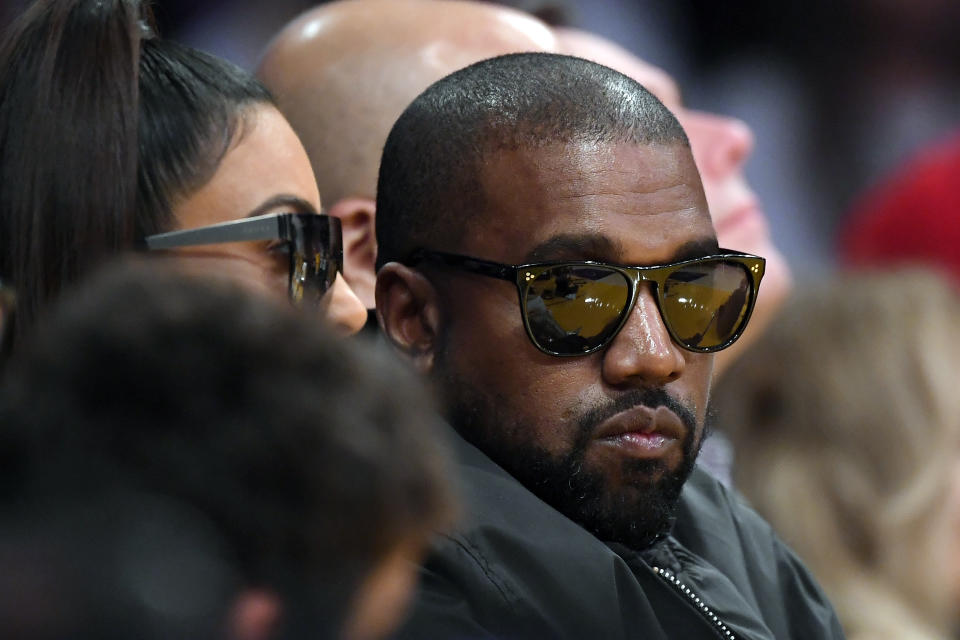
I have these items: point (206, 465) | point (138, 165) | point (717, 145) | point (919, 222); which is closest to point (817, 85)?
point (919, 222)

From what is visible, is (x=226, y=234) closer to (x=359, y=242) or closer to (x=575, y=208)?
(x=575, y=208)

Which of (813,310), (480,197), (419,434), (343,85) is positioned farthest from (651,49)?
(419,434)

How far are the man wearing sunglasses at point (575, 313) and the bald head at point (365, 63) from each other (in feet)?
2.18

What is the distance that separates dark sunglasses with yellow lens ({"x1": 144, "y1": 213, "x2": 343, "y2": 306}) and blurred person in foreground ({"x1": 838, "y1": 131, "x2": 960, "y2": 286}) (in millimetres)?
2862

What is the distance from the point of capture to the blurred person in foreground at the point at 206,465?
0.85m

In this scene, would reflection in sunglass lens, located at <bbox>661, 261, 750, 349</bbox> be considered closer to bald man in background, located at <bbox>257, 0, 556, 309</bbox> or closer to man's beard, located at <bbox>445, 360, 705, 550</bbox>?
man's beard, located at <bbox>445, 360, 705, 550</bbox>

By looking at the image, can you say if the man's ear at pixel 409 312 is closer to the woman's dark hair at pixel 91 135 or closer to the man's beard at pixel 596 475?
the man's beard at pixel 596 475

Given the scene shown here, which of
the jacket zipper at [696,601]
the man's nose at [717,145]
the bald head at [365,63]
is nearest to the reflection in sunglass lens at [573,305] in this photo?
the jacket zipper at [696,601]

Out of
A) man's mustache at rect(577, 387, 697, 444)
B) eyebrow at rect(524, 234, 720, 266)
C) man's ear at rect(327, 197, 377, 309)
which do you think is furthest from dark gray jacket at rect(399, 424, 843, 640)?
man's ear at rect(327, 197, 377, 309)

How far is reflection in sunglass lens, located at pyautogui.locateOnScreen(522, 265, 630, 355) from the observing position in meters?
1.83

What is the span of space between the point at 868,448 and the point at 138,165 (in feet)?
5.78

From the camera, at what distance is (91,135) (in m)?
1.86

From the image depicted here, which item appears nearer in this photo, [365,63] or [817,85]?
[365,63]

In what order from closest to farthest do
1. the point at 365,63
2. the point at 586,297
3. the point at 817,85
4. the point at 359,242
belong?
the point at 586,297
the point at 359,242
the point at 365,63
the point at 817,85
